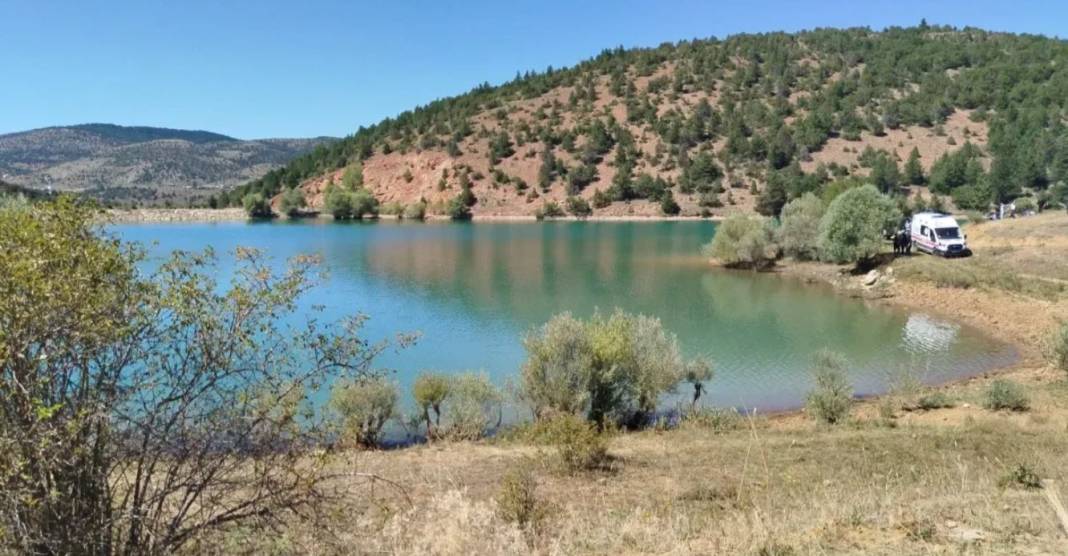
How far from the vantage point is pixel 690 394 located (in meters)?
18.1

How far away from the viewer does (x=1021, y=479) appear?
7730mm

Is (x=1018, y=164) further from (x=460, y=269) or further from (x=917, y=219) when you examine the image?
(x=460, y=269)

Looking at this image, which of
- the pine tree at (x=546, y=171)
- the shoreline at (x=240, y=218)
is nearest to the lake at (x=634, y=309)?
the shoreline at (x=240, y=218)

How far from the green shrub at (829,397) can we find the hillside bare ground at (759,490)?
47 cm

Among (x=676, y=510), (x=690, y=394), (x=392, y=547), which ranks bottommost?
(x=690, y=394)

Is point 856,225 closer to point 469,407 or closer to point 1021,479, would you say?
point 469,407

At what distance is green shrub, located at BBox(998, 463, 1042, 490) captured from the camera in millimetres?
7591

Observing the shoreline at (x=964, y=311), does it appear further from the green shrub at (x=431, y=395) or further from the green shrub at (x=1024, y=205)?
the green shrub at (x=1024, y=205)

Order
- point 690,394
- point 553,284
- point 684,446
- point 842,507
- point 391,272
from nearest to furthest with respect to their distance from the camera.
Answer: point 842,507
point 684,446
point 690,394
point 553,284
point 391,272

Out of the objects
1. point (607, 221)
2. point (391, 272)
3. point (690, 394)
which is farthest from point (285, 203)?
point (690, 394)

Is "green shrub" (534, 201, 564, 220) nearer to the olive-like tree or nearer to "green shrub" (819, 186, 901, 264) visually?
"green shrub" (819, 186, 901, 264)

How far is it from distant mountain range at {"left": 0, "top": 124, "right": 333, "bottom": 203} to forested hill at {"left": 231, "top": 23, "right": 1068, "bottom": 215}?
154ft

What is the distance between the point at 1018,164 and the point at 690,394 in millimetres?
69759

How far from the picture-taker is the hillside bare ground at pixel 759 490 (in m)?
5.80
